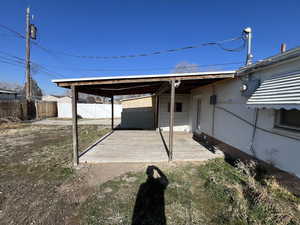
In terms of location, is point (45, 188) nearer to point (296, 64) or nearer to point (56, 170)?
point (56, 170)

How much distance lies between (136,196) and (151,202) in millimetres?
326

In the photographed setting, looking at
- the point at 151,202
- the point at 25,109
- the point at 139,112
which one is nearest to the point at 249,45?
the point at 151,202

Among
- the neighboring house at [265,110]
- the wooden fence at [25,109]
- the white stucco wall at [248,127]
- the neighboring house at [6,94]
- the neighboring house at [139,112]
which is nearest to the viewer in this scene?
the neighboring house at [265,110]

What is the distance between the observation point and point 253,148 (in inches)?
158

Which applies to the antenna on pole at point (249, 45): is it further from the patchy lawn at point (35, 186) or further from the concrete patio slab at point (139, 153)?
the patchy lawn at point (35, 186)

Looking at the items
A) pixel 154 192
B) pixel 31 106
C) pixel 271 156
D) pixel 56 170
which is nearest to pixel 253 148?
pixel 271 156

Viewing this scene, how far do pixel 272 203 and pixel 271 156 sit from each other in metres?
1.68

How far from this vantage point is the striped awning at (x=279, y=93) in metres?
2.54

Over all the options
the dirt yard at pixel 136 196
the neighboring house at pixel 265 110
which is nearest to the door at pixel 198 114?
the neighboring house at pixel 265 110

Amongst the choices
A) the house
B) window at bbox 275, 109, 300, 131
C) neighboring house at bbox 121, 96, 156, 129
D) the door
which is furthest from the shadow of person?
neighboring house at bbox 121, 96, 156, 129

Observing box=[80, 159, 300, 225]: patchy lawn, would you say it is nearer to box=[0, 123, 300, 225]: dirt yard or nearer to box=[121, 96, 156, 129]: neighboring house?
box=[0, 123, 300, 225]: dirt yard

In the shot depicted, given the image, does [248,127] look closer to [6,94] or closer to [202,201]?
[202,201]

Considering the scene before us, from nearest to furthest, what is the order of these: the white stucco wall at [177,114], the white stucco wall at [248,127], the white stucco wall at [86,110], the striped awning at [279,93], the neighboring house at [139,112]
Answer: the striped awning at [279,93] < the white stucco wall at [248,127] < the white stucco wall at [177,114] < the neighboring house at [139,112] < the white stucco wall at [86,110]

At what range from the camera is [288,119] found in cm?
321
